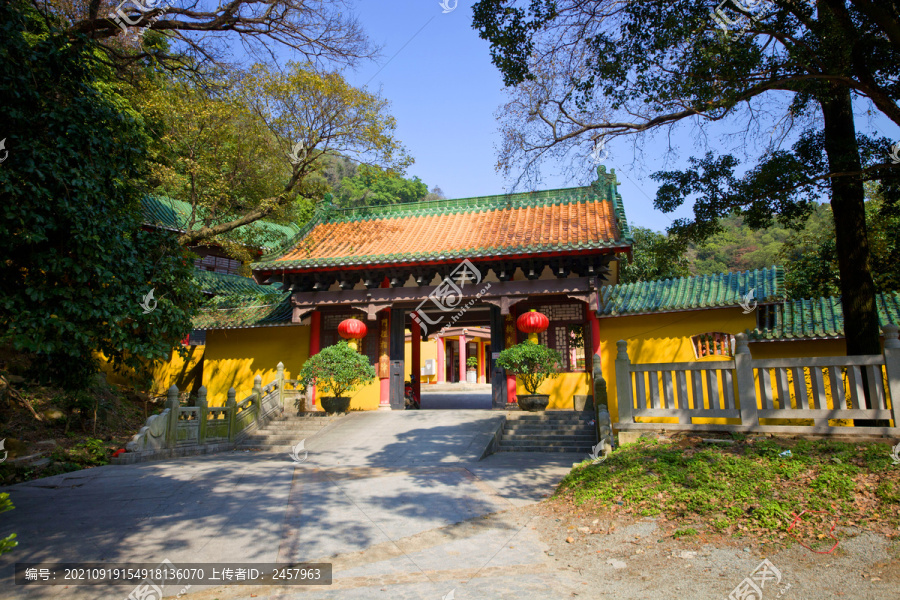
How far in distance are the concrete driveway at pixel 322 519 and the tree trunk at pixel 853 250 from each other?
3.74m

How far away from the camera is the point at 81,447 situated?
8.34 meters

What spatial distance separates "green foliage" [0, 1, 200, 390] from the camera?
3.76m

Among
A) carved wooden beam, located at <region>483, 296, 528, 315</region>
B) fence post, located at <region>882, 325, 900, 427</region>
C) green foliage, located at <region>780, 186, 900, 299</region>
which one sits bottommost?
fence post, located at <region>882, 325, 900, 427</region>

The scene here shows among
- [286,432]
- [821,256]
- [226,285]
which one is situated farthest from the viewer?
[226,285]

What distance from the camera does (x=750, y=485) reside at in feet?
14.6

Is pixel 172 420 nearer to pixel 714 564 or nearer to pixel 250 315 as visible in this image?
pixel 250 315

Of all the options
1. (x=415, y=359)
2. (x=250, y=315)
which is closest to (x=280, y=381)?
(x=250, y=315)

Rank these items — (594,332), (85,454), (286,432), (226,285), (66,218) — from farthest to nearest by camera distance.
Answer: (226,285), (594,332), (286,432), (85,454), (66,218)

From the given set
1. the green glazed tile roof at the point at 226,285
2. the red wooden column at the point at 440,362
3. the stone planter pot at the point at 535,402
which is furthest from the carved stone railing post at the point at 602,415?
the red wooden column at the point at 440,362

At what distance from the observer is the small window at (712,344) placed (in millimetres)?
9977

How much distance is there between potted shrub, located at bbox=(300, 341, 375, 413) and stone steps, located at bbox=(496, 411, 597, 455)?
3.04 meters

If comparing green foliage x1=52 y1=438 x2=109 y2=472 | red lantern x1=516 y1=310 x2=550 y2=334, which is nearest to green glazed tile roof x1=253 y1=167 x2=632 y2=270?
red lantern x1=516 y1=310 x2=550 y2=334

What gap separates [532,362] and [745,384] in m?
4.55

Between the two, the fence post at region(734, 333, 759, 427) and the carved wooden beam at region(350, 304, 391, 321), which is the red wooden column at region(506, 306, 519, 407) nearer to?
the carved wooden beam at region(350, 304, 391, 321)
